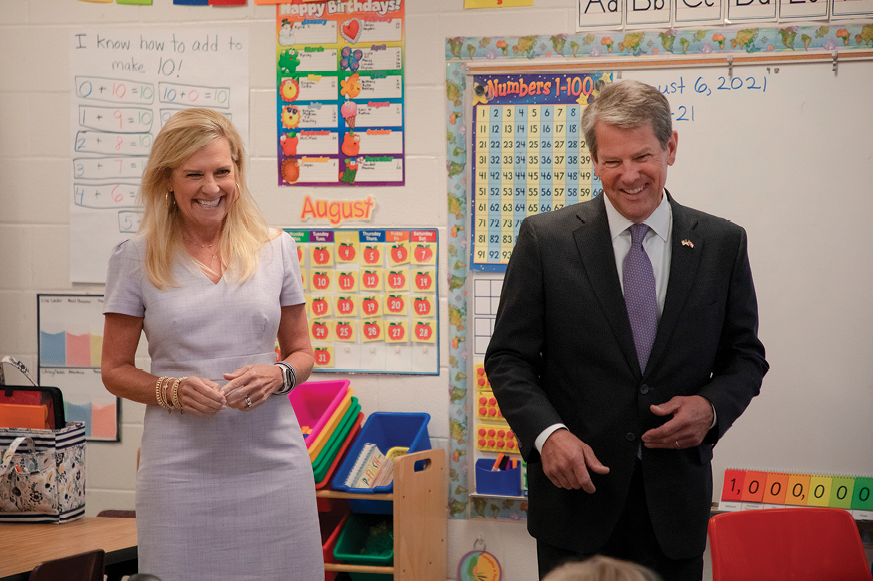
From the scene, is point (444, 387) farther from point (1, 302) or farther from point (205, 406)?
point (1, 302)

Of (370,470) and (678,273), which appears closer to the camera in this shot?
(678,273)

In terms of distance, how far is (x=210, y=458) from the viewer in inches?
70.3

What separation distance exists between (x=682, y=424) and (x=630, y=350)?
18 cm

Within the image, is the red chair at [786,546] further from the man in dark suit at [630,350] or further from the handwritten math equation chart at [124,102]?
the handwritten math equation chart at [124,102]

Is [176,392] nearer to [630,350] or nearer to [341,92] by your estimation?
[630,350]

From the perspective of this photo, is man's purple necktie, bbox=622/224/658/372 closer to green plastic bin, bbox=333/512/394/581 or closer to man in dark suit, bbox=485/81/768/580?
man in dark suit, bbox=485/81/768/580

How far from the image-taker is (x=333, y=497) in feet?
8.34

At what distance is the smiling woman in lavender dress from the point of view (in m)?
1.76

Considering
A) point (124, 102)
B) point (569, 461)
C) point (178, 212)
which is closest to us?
point (569, 461)

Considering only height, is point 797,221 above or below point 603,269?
above

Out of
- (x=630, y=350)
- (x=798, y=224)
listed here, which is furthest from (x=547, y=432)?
(x=798, y=224)

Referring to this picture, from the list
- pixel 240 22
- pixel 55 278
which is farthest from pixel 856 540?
pixel 55 278

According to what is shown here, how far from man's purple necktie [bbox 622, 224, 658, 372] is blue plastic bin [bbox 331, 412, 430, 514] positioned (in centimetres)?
122

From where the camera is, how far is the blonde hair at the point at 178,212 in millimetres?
1784
